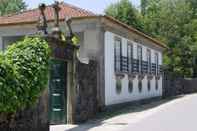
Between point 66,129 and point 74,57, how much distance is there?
301cm

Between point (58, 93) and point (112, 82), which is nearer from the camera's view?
point (58, 93)

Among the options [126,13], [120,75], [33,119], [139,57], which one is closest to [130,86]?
[120,75]

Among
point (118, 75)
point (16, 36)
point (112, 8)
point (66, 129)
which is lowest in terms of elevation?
point (66, 129)

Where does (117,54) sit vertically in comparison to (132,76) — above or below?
above

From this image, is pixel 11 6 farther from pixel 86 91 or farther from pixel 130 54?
pixel 86 91

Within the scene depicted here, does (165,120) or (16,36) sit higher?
(16,36)

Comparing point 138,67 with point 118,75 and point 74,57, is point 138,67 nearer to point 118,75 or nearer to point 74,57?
point 118,75

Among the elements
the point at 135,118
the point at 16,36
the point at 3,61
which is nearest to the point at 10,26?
the point at 16,36

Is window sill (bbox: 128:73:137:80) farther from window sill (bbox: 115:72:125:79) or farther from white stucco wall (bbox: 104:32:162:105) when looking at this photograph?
window sill (bbox: 115:72:125:79)

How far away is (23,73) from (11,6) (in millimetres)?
60263

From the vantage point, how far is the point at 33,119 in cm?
1311

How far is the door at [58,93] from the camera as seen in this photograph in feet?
53.4

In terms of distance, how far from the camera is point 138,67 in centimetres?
2911

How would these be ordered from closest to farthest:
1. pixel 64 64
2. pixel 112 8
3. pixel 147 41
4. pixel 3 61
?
pixel 3 61 < pixel 64 64 < pixel 147 41 < pixel 112 8
